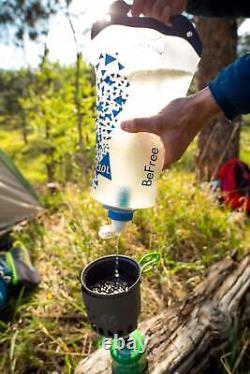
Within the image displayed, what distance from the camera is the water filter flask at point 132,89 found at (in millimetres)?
992

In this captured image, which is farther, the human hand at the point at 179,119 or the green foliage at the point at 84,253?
the green foliage at the point at 84,253

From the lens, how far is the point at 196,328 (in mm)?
1370

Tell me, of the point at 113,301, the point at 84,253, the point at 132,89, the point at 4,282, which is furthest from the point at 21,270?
the point at 132,89

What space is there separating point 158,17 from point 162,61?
5.0 inches

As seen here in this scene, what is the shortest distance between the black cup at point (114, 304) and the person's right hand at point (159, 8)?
0.71m

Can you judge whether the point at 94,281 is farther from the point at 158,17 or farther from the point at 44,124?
the point at 44,124

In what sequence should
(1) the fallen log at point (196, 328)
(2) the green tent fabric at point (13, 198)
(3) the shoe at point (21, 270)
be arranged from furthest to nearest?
(2) the green tent fabric at point (13, 198), (3) the shoe at point (21, 270), (1) the fallen log at point (196, 328)

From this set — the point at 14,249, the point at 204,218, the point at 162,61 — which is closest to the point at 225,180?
the point at 204,218

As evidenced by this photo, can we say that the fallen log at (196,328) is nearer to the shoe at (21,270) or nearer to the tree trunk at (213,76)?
the shoe at (21,270)

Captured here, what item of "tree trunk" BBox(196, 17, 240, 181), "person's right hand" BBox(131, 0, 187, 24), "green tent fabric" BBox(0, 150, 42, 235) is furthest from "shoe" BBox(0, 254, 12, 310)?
"tree trunk" BBox(196, 17, 240, 181)

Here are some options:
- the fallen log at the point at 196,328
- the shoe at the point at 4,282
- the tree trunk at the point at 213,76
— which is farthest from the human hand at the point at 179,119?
the tree trunk at the point at 213,76

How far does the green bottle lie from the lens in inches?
45.1

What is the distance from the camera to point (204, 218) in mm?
2174

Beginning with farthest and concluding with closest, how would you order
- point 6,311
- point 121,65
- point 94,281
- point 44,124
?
1. point 44,124
2. point 6,311
3. point 94,281
4. point 121,65
